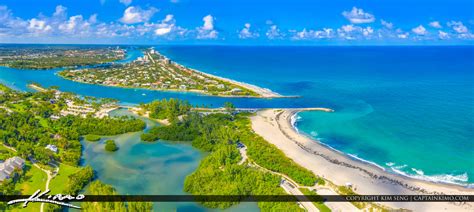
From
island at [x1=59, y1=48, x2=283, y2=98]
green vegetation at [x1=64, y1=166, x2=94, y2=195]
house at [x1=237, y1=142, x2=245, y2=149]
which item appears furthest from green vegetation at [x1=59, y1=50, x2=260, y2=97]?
green vegetation at [x1=64, y1=166, x2=94, y2=195]

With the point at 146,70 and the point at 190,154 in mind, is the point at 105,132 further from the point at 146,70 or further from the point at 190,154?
the point at 146,70

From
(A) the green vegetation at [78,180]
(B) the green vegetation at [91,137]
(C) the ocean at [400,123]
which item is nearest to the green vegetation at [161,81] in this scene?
(C) the ocean at [400,123]

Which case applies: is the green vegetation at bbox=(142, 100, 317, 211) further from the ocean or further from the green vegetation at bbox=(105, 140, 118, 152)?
the ocean

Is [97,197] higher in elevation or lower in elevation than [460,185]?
higher

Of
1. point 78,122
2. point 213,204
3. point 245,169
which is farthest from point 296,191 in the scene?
point 78,122

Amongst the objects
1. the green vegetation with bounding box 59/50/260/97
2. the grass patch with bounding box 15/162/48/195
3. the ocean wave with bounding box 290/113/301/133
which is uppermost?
the green vegetation with bounding box 59/50/260/97

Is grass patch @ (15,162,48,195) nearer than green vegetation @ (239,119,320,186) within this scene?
Yes

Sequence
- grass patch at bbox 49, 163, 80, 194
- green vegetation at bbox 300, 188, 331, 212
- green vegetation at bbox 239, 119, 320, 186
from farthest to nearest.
A: green vegetation at bbox 239, 119, 320, 186, grass patch at bbox 49, 163, 80, 194, green vegetation at bbox 300, 188, 331, 212

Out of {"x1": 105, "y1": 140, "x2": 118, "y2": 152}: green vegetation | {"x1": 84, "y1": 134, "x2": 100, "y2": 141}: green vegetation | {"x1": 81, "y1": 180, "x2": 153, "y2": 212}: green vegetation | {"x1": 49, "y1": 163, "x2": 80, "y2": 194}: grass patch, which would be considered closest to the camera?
{"x1": 81, "y1": 180, "x2": 153, "y2": 212}: green vegetation
